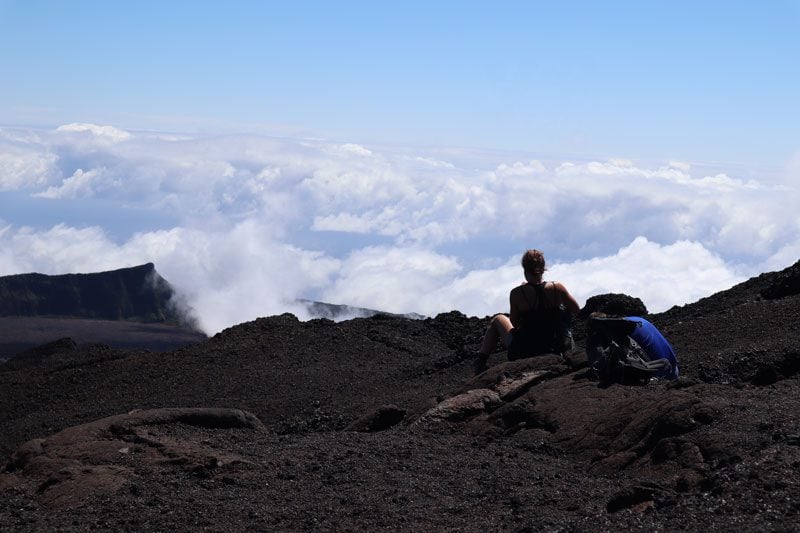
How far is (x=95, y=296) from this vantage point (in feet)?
170

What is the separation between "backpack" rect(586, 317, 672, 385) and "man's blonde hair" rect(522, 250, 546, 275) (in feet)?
4.73

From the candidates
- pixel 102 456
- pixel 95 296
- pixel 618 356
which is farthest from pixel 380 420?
pixel 95 296

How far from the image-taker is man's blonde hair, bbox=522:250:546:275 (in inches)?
451

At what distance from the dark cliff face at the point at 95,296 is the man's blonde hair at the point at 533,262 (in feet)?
138

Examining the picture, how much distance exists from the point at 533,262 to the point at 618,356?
7.04 feet

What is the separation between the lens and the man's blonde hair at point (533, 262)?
11.5 metres

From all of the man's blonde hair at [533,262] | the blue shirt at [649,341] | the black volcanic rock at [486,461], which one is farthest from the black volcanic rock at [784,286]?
the blue shirt at [649,341]

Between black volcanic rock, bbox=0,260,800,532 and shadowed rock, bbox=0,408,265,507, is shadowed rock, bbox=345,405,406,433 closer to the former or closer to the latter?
black volcanic rock, bbox=0,260,800,532

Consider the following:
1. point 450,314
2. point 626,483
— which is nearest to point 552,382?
point 626,483

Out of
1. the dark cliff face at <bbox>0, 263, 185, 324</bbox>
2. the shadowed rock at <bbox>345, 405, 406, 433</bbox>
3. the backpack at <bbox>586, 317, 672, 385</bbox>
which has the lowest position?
the shadowed rock at <bbox>345, 405, 406, 433</bbox>

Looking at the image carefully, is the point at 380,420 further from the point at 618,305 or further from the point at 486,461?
the point at 618,305

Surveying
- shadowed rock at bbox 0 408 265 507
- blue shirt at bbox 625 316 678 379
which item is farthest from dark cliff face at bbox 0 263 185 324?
blue shirt at bbox 625 316 678 379

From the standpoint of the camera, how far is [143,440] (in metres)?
9.14

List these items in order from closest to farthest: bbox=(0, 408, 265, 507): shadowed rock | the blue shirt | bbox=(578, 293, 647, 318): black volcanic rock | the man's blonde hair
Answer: bbox=(0, 408, 265, 507): shadowed rock < the blue shirt < the man's blonde hair < bbox=(578, 293, 647, 318): black volcanic rock
